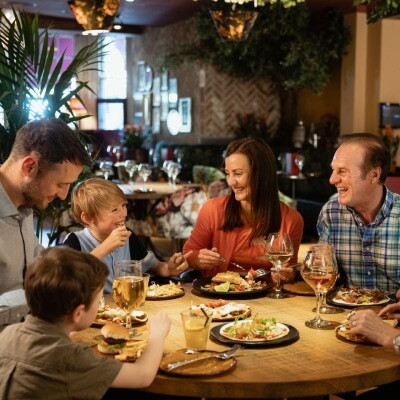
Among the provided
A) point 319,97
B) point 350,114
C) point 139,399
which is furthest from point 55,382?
point 319,97

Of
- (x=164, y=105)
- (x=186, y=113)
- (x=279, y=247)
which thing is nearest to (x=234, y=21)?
(x=279, y=247)

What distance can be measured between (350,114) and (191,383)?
10.1m

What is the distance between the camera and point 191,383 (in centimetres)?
183

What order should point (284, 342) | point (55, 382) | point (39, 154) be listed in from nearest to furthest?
point (55, 382), point (284, 342), point (39, 154)

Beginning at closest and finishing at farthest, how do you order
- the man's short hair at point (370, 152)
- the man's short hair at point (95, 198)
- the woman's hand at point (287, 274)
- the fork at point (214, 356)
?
the fork at point (214, 356) → the woman's hand at point (287, 274) → the man's short hair at point (95, 198) → the man's short hair at point (370, 152)

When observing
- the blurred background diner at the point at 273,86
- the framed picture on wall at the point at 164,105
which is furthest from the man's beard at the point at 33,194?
the framed picture on wall at the point at 164,105

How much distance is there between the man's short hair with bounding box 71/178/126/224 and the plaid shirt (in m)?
1.00

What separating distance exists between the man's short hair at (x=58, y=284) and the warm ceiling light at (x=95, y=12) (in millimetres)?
4271

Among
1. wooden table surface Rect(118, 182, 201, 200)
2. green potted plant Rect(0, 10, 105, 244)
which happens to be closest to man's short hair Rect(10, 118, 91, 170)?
green potted plant Rect(0, 10, 105, 244)

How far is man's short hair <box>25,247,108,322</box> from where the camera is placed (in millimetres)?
1774

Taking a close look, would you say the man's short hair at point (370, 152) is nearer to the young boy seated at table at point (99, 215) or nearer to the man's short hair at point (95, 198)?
the young boy seated at table at point (99, 215)

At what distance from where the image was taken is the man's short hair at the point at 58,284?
5.82 ft

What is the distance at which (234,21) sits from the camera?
267 inches

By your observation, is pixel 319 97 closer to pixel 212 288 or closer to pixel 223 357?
pixel 212 288
